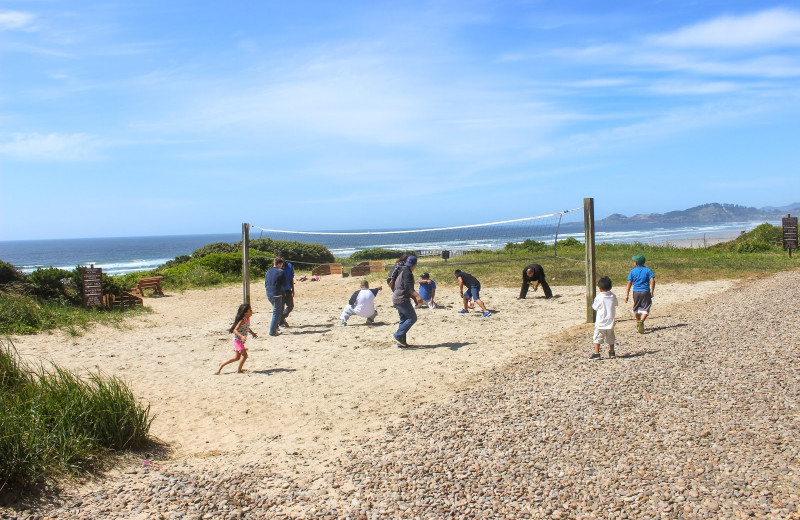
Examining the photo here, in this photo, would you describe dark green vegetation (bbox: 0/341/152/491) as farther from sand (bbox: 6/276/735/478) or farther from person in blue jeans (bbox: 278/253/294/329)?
person in blue jeans (bbox: 278/253/294/329)

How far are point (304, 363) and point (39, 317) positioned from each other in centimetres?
667

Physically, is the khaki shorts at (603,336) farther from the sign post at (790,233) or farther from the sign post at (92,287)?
the sign post at (790,233)

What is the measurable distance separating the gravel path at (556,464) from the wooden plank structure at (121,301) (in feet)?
37.7

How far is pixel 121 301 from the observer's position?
50.3 ft

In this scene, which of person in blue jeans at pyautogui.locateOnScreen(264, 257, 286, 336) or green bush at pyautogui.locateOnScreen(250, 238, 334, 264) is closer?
person in blue jeans at pyautogui.locateOnScreen(264, 257, 286, 336)

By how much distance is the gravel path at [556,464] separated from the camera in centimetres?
395

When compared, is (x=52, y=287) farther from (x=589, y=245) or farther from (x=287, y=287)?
(x=589, y=245)

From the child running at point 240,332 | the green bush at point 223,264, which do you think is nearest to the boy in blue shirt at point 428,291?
the child running at point 240,332

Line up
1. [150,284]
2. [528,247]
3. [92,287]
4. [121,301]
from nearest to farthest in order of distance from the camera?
[92,287]
[121,301]
[150,284]
[528,247]

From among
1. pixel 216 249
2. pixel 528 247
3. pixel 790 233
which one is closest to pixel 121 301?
pixel 216 249

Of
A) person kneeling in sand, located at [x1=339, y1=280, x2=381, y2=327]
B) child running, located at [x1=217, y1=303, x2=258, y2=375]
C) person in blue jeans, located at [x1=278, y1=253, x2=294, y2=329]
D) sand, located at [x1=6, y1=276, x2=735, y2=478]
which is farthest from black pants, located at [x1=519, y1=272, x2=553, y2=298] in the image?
child running, located at [x1=217, y1=303, x2=258, y2=375]

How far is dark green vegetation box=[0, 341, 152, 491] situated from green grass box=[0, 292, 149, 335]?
21.6ft

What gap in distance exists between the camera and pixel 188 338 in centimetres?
1142

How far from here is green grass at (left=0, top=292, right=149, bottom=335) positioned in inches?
456
